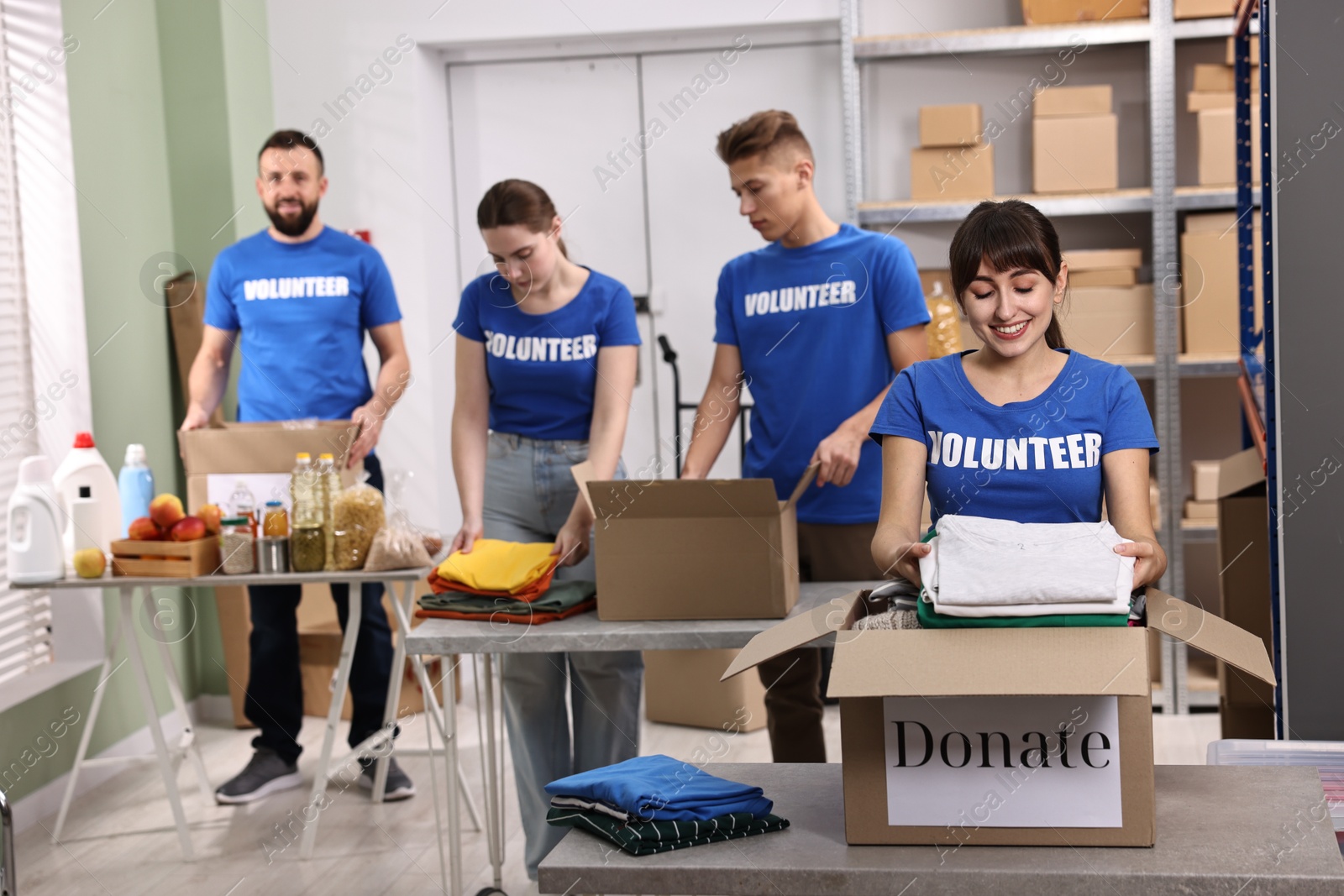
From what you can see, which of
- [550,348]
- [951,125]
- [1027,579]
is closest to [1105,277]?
[951,125]

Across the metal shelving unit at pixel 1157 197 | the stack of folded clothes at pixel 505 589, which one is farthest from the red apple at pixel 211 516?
the metal shelving unit at pixel 1157 197

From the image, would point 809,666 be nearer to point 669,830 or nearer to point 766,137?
point 766,137

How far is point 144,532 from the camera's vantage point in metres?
2.75

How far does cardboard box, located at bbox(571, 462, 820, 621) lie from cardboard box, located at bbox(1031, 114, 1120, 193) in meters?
2.13

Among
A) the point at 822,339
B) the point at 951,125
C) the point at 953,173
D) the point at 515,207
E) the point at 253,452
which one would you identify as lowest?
the point at 253,452

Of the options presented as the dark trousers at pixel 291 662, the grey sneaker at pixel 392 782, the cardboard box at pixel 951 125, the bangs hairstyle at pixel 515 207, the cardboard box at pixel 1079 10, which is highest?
the cardboard box at pixel 1079 10

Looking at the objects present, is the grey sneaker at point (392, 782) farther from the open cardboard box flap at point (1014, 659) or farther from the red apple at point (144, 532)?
the open cardboard box flap at point (1014, 659)

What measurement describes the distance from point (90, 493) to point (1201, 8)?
3210 mm

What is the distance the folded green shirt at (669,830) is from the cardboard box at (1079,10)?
308 centimetres

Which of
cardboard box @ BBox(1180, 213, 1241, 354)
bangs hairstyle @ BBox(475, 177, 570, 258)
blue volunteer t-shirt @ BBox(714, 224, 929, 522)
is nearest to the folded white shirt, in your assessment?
blue volunteer t-shirt @ BBox(714, 224, 929, 522)

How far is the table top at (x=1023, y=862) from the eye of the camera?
1165mm

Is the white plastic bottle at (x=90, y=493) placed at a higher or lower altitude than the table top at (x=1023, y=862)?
higher

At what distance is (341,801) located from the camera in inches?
128

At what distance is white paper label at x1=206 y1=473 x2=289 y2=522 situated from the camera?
2770 millimetres
